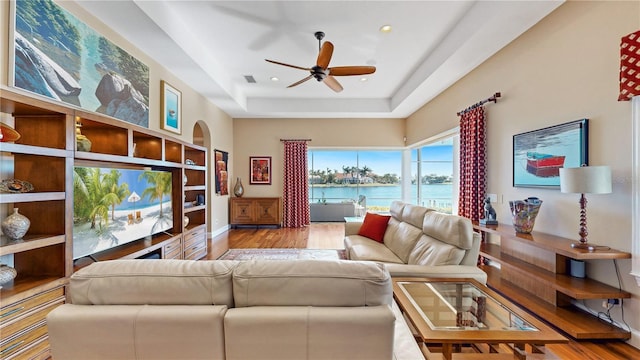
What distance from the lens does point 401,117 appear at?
7.04 meters

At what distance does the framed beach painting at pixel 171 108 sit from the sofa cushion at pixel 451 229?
373 centimetres

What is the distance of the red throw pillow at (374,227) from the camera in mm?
3609

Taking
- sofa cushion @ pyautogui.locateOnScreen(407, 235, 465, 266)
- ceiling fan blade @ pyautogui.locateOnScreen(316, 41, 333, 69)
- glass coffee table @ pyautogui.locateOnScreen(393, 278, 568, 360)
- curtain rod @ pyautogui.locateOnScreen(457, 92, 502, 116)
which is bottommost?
glass coffee table @ pyautogui.locateOnScreen(393, 278, 568, 360)

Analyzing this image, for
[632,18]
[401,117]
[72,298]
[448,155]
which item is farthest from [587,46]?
[401,117]

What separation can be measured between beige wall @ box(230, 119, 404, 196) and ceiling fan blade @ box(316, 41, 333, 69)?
149 inches

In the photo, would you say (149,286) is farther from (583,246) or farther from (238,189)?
(238,189)

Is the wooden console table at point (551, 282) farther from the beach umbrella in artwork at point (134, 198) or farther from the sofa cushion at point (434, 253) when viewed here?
the beach umbrella in artwork at point (134, 198)

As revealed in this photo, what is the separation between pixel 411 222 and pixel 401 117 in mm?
4547

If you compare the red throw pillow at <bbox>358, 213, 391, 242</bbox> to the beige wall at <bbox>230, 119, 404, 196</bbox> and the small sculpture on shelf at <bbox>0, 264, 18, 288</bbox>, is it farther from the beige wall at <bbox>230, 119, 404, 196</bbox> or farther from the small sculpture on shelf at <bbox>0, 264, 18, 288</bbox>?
the beige wall at <bbox>230, 119, 404, 196</bbox>

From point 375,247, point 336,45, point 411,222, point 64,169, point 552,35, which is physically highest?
point 336,45

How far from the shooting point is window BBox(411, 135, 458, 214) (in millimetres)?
5507

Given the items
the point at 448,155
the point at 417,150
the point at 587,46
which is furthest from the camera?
the point at 417,150

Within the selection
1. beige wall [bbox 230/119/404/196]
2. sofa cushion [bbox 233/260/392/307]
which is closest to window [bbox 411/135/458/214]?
beige wall [bbox 230/119/404/196]

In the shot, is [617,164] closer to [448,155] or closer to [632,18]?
[632,18]
